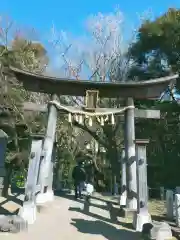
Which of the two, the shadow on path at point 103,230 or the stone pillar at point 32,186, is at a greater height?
the stone pillar at point 32,186

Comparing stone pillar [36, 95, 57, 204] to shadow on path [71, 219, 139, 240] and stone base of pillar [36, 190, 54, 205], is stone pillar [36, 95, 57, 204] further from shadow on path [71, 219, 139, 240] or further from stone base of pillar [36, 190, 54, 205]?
shadow on path [71, 219, 139, 240]

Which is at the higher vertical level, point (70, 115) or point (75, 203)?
point (70, 115)

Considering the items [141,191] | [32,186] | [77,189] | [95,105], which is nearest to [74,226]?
[32,186]

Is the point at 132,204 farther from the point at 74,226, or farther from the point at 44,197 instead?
the point at 44,197

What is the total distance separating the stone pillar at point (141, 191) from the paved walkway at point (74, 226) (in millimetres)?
458

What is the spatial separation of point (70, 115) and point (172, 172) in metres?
11.4

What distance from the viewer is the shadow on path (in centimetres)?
784

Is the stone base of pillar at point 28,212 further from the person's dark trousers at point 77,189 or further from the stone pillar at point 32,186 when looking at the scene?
the person's dark trousers at point 77,189

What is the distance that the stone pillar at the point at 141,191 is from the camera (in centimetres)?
878

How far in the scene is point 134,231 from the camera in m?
8.55

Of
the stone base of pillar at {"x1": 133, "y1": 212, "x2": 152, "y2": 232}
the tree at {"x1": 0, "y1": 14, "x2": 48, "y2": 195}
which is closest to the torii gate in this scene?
the stone base of pillar at {"x1": 133, "y1": 212, "x2": 152, "y2": 232}

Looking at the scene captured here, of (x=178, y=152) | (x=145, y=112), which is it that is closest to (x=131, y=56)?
(x=178, y=152)

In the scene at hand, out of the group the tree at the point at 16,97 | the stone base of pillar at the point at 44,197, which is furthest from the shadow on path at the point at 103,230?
the tree at the point at 16,97

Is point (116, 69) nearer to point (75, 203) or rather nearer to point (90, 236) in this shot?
point (75, 203)
